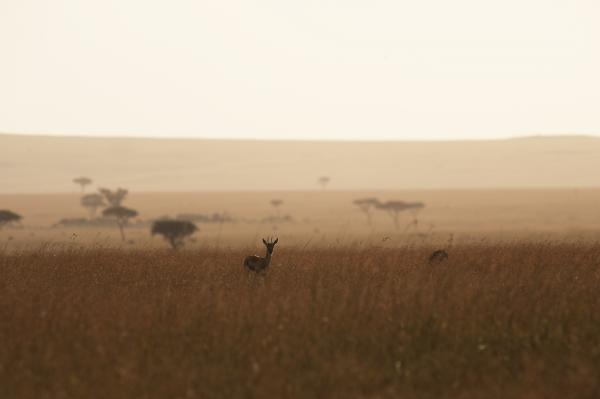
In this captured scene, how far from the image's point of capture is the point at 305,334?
816 centimetres

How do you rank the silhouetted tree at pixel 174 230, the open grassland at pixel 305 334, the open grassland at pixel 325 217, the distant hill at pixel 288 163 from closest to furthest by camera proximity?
the open grassland at pixel 305 334
the silhouetted tree at pixel 174 230
the open grassland at pixel 325 217
the distant hill at pixel 288 163

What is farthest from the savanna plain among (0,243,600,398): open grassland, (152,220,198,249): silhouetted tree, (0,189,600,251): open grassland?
(152,220,198,249): silhouetted tree

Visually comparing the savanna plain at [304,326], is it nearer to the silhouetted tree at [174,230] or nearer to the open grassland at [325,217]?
the open grassland at [325,217]

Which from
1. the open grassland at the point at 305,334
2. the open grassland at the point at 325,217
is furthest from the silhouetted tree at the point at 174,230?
the open grassland at the point at 305,334

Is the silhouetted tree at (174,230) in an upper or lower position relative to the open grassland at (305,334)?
lower

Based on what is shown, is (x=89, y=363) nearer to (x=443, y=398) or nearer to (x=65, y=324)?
(x=65, y=324)

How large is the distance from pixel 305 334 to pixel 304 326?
10.0 inches

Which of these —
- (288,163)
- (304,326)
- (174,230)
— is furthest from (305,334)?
(288,163)

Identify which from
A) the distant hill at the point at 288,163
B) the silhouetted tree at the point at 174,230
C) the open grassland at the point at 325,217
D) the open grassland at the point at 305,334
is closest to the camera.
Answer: the open grassland at the point at 305,334

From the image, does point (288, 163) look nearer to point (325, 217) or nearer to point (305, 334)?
point (325, 217)

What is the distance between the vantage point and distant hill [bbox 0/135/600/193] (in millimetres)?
145125

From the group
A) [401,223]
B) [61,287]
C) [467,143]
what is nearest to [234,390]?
[61,287]

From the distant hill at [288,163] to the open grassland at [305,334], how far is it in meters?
129

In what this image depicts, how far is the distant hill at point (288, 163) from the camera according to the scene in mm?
145125
